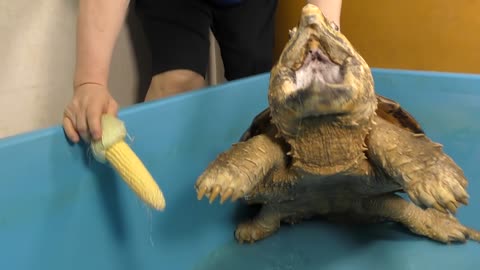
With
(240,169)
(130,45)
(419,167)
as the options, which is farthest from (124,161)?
(130,45)

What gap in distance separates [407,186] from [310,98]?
173 millimetres

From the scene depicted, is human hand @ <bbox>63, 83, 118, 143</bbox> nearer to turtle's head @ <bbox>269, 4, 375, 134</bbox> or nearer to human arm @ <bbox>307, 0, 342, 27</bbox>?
turtle's head @ <bbox>269, 4, 375, 134</bbox>

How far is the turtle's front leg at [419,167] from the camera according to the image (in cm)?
57

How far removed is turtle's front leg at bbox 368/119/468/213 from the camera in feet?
1.86

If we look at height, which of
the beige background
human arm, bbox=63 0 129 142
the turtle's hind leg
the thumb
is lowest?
the turtle's hind leg

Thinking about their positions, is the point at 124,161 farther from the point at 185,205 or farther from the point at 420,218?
the point at 420,218

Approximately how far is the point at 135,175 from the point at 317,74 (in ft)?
0.82

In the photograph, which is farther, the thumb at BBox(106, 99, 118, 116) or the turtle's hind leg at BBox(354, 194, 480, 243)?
the turtle's hind leg at BBox(354, 194, 480, 243)

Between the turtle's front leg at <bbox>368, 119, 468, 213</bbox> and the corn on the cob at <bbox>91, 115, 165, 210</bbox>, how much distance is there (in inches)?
11.6

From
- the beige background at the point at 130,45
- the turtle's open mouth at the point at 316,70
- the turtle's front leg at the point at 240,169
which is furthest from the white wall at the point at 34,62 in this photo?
the turtle's open mouth at the point at 316,70

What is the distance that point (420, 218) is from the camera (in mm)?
807

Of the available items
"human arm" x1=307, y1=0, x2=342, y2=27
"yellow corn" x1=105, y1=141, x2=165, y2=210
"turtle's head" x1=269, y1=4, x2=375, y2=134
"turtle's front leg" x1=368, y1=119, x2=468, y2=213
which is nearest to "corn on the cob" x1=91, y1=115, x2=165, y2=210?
"yellow corn" x1=105, y1=141, x2=165, y2=210

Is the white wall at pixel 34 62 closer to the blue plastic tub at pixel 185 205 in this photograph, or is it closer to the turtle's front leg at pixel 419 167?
the blue plastic tub at pixel 185 205

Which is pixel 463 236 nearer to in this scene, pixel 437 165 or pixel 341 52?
pixel 437 165
